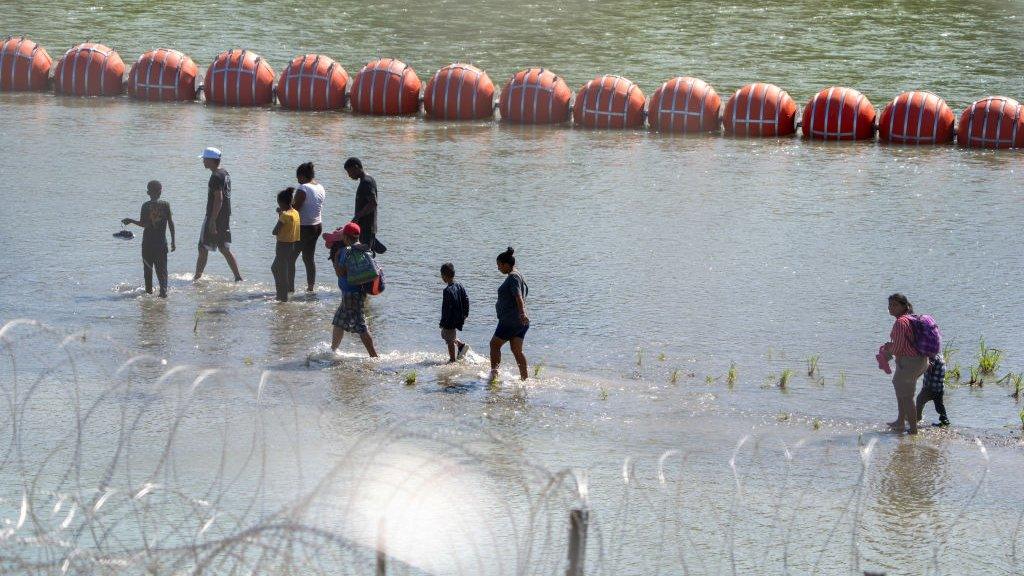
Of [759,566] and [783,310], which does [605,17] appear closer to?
[783,310]

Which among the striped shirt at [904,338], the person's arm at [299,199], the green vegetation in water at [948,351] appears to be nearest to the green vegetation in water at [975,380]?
the green vegetation in water at [948,351]

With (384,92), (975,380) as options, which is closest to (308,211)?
(975,380)

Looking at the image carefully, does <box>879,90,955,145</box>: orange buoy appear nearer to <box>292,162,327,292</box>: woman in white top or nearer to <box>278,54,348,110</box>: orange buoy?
<box>278,54,348,110</box>: orange buoy

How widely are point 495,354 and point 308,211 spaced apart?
383cm

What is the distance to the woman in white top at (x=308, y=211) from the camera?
1480cm

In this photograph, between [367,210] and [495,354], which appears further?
[367,210]

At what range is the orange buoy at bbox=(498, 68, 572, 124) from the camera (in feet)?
87.1

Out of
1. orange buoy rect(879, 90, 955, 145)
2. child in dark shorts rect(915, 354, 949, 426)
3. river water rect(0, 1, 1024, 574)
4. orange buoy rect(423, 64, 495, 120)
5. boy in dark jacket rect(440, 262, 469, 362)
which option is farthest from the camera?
orange buoy rect(423, 64, 495, 120)

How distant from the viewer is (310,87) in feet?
89.8

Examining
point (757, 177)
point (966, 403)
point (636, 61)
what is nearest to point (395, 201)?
point (757, 177)

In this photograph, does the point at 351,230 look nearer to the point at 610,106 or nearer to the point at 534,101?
the point at 610,106

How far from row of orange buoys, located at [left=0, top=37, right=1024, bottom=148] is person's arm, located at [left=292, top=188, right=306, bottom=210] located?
40.3 ft

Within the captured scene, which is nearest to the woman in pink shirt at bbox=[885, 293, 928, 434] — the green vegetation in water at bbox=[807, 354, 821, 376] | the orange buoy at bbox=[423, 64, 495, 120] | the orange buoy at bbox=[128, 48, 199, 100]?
the green vegetation in water at bbox=[807, 354, 821, 376]

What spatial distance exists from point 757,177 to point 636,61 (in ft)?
57.4
